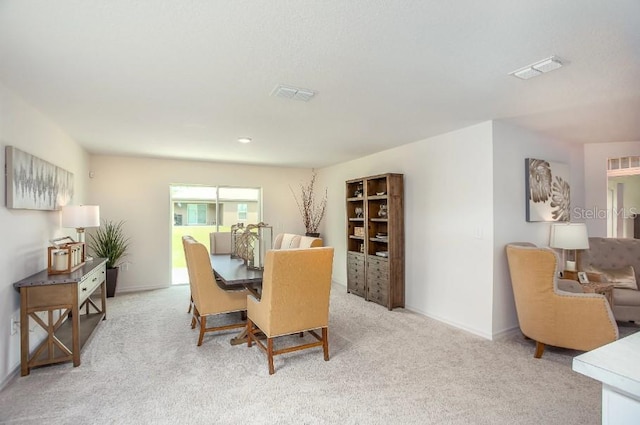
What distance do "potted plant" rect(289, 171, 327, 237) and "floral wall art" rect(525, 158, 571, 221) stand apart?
3.80m

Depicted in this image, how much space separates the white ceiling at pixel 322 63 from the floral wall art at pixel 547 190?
478 mm

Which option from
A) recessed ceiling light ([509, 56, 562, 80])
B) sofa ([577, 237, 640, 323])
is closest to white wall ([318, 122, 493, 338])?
recessed ceiling light ([509, 56, 562, 80])

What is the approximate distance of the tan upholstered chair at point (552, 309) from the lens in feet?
8.48

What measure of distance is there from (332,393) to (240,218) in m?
4.53

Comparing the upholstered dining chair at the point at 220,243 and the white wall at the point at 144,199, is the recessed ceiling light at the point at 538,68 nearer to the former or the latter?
the upholstered dining chair at the point at 220,243

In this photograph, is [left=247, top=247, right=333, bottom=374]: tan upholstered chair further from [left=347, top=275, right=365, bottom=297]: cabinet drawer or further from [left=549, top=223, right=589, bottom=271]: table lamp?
[left=549, top=223, right=589, bottom=271]: table lamp

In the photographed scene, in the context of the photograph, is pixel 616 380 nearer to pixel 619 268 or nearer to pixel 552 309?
pixel 552 309

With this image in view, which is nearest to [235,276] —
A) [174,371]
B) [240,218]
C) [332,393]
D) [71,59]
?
[174,371]

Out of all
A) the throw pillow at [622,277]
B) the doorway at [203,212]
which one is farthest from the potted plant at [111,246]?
the throw pillow at [622,277]

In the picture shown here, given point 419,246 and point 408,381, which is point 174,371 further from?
point 419,246

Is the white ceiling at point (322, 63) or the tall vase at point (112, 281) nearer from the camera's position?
the white ceiling at point (322, 63)

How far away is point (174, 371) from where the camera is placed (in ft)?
8.71

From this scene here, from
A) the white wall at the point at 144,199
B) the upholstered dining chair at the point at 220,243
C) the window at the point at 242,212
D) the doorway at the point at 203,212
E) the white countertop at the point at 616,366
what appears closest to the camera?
the white countertop at the point at 616,366

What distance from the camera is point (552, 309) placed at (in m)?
2.78
